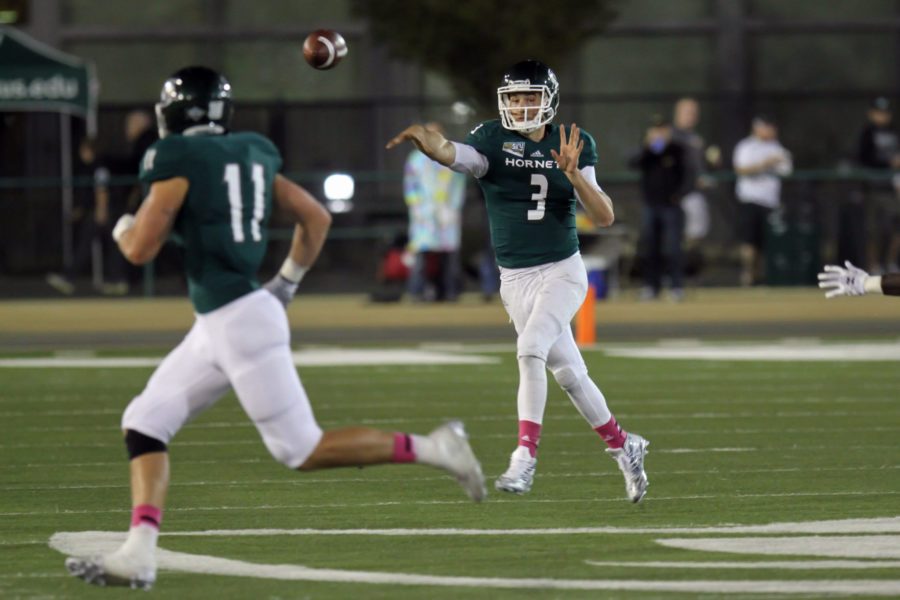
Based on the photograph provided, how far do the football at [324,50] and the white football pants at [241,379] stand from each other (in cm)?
303

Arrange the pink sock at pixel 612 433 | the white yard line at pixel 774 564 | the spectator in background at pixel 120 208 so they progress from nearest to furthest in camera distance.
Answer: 1. the white yard line at pixel 774 564
2. the pink sock at pixel 612 433
3. the spectator in background at pixel 120 208

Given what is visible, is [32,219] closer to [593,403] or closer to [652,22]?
[652,22]

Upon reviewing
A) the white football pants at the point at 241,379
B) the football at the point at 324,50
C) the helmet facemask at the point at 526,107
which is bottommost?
the white football pants at the point at 241,379

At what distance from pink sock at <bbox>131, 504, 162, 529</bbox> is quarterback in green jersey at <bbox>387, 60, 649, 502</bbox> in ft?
7.72

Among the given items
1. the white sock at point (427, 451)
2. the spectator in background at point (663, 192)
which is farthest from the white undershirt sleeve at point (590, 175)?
the spectator in background at point (663, 192)

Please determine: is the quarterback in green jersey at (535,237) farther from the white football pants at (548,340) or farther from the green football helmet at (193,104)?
the green football helmet at (193,104)

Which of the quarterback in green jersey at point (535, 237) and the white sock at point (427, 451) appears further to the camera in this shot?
the quarterback in green jersey at point (535, 237)

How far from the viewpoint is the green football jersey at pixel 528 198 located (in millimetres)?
8945

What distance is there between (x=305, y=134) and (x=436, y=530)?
21329mm

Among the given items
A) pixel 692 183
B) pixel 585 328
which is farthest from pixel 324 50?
pixel 692 183

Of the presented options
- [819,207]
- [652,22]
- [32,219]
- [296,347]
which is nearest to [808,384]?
[296,347]

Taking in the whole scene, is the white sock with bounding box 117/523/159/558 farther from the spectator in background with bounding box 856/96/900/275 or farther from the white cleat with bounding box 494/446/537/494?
the spectator in background with bounding box 856/96/900/275

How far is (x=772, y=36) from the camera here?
101ft

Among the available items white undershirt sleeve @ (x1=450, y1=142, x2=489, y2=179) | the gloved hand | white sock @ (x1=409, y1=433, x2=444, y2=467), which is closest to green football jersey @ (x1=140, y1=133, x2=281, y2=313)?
the gloved hand
